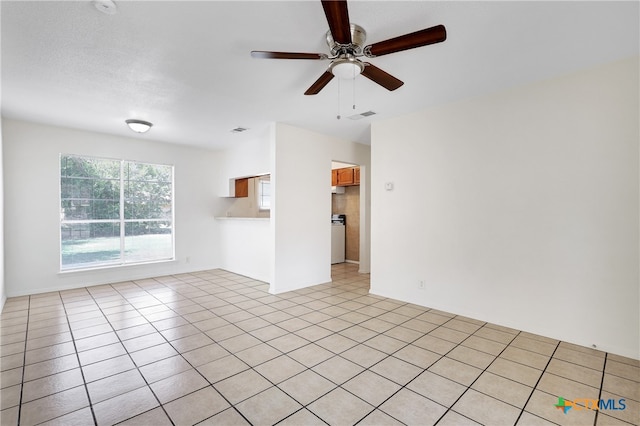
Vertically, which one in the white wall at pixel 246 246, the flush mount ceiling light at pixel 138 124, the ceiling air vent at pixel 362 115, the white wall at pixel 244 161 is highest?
the ceiling air vent at pixel 362 115

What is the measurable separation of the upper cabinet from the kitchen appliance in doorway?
88 cm

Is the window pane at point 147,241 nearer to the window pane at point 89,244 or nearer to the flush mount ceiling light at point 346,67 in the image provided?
the window pane at point 89,244

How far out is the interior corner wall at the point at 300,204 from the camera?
4473 millimetres

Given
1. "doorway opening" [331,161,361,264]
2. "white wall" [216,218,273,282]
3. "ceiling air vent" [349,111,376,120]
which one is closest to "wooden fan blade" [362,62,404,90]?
"ceiling air vent" [349,111,376,120]

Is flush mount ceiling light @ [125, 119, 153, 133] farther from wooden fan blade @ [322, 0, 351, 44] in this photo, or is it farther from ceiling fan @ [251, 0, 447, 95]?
wooden fan blade @ [322, 0, 351, 44]

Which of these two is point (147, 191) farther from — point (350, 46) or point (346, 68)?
point (350, 46)

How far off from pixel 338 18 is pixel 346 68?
0.57 meters

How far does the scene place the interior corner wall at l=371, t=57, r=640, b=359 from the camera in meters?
2.57

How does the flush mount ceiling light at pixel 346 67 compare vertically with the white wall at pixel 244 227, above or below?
above

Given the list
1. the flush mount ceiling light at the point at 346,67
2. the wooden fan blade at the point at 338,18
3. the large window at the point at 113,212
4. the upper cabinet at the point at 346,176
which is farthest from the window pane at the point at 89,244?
the wooden fan blade at the point at 338,18

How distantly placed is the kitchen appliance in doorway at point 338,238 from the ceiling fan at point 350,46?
481 cm

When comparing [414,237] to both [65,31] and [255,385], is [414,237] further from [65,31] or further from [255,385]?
[65,31]

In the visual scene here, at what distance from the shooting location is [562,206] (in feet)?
9.30

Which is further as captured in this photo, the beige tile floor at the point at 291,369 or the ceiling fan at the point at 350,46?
the beige tile floor at the point at 291,369
